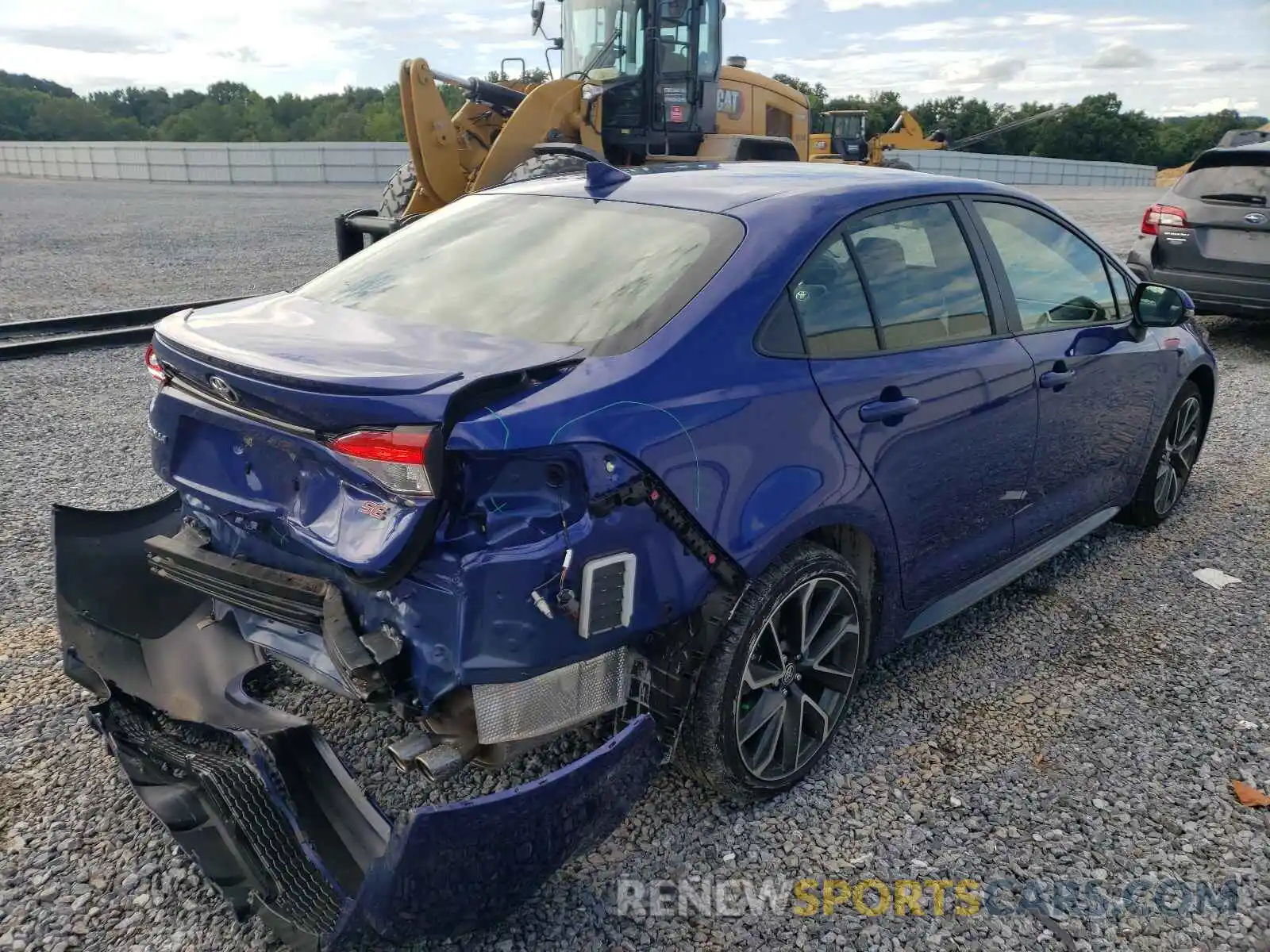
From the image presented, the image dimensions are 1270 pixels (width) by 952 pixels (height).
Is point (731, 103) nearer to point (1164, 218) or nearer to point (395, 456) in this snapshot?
point (1164, 218)

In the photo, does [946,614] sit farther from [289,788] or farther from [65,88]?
[65,88]

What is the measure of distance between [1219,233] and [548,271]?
7.46 metres

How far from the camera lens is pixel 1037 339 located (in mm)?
3543

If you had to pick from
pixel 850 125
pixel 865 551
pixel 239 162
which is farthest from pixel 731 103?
pixel 239 162

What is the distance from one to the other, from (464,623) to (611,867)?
0.86 meters

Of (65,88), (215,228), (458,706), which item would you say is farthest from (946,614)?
(65,88)

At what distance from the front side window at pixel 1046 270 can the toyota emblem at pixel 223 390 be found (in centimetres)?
255

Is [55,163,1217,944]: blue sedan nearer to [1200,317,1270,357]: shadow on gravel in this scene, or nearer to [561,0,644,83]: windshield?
[1200,317,1270,357]: shadow on gravel

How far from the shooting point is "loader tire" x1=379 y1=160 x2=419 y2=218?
988cm

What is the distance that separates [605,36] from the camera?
34.6 feet

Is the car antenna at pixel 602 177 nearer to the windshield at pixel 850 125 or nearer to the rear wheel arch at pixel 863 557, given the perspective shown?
the rear wheel arch at pixel 863 557

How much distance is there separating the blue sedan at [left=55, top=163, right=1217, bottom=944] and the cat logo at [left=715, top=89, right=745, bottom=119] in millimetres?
9099

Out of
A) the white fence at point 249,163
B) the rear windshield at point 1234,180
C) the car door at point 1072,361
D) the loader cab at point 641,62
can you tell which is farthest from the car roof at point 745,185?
the white fence at point 249,163

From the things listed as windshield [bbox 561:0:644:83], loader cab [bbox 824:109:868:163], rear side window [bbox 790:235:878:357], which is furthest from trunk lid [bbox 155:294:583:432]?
loader cab [bbox 824:109:868:163]
